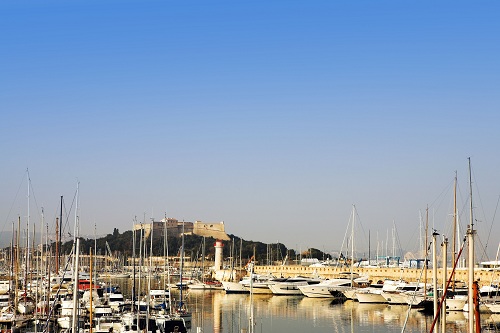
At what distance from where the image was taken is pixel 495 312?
51281 mm

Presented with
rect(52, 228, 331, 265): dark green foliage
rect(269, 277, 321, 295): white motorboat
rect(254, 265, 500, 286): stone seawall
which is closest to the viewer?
rect(254, 265, 500, 286): stone seawall

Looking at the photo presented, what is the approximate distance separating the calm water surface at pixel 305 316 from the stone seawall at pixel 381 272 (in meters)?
10.6

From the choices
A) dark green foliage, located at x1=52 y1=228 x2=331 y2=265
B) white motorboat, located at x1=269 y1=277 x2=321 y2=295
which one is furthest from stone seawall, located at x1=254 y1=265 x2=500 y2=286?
dark green foliage, located at x1=52 y1=228 x2=331 y2=265

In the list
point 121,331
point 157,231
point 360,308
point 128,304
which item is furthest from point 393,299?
point 157,231

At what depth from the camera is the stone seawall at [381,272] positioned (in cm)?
7269

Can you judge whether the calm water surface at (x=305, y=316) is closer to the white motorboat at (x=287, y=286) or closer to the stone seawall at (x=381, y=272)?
the white motorboat at (x=287, y=286)

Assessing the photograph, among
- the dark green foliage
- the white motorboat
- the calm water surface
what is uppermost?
the dark green foliage

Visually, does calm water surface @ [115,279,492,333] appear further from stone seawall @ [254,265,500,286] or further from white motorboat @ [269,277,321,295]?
stone seawall @ [254,265,500,286]

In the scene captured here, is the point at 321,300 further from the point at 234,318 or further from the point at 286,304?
the point at 234,318

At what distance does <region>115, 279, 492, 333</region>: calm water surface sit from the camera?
4772cm

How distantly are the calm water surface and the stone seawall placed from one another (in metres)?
10.6

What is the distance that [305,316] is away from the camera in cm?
5553

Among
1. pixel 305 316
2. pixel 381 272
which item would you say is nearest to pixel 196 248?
pixel 381 272

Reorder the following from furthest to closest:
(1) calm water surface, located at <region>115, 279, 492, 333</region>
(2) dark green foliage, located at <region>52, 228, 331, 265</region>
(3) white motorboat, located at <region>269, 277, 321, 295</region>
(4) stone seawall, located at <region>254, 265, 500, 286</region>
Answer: (2) dark green foliage, located at <region>52, 228, 331, 265</region> → (3) white motorboat, located at <region>269, 277, 321, 295</region> → (4) stone seawall, located at <region>254, 265, 500, 286</region> → (1) calm water surface, located at <region>115, 279, 492, 333</region>
